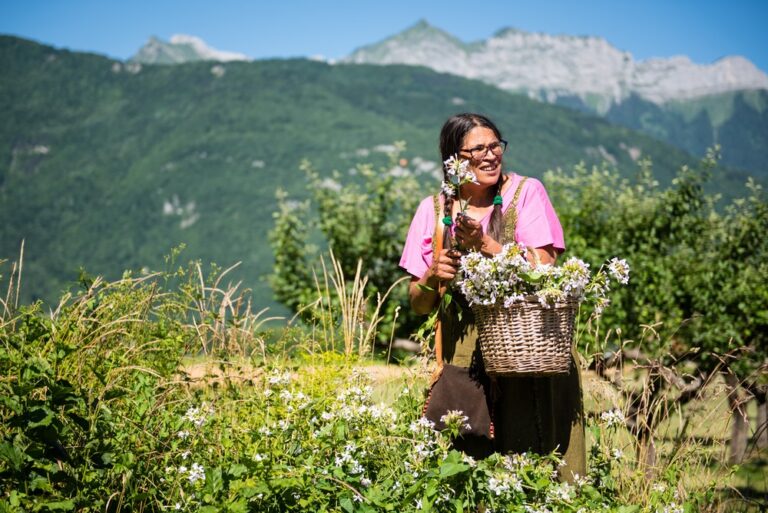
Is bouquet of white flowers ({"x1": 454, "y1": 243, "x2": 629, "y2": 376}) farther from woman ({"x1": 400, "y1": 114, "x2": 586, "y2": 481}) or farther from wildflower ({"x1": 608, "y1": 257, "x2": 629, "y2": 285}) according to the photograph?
woman ({"x1": 400, "y1": 114, "x2": 586, "y2": 481})

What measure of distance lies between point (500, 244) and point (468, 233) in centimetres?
20

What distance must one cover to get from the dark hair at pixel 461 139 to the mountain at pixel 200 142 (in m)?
78.3

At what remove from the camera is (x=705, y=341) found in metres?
8.35

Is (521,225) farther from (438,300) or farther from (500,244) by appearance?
(438,300)

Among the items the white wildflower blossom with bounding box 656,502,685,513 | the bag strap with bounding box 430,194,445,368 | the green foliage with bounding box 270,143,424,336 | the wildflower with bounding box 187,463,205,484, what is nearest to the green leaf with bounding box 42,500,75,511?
the wildflower with bounding box 187,463,205,484

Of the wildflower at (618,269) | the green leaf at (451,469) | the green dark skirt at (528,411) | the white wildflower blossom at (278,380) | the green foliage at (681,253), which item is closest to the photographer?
the green leaf at (451,469)

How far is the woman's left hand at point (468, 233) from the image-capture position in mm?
2547

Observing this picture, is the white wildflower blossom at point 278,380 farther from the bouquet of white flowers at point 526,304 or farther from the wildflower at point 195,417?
the bouquet of white flowers at point 526,304

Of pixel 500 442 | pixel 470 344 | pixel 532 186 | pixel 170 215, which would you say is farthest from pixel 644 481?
pixel 170 215

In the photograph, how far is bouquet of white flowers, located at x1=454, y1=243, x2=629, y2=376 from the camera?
2.42m

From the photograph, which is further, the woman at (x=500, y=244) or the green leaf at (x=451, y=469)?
the woman at (x=500, y=244)

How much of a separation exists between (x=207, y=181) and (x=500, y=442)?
107 m

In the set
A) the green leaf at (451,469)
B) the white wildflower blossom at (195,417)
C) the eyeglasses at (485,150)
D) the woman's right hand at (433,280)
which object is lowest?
the white wildflower blossom at (195,417)

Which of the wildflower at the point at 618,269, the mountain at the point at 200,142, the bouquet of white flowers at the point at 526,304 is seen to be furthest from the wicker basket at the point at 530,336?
the mountain at the point at 200,142
